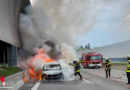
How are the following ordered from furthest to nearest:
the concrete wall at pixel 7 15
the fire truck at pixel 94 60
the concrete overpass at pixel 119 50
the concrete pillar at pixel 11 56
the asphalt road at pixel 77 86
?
1. the concrete overpass at pixel 119 50
2. the fire truck at pixel 94 60
3. the concrete pillar at pixel 11 56
4. the concrete wall at pixel 7 15
5. the asphalt road at pixel 77 86

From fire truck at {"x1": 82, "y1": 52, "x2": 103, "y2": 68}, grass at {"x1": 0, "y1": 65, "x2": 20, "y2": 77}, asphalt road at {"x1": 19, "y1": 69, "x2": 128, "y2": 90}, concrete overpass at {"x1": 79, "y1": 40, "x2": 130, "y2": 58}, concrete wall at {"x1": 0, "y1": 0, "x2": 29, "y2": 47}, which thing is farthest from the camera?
concrete overpass at {"x1": 79, "y1": 40, "x2": 130, "y2": 58}

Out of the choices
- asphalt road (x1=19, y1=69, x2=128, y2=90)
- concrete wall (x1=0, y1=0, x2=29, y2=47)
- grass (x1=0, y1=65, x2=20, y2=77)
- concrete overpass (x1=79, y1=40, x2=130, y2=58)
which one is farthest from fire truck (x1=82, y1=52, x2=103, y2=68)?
asphalt road (x1=19, y1=69, x2=128, y2=90)

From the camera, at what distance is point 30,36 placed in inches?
1014

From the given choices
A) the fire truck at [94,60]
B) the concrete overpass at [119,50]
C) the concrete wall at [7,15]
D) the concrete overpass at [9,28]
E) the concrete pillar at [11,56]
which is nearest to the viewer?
the concrete wall at [7,15]

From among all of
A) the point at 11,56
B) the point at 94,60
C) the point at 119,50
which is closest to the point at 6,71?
the point at 11,56

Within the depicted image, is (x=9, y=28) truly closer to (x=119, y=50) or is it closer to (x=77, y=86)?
(x=77, y=86)

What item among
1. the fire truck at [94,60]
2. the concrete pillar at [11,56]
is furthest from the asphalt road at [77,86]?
the fire truck at [94,60]

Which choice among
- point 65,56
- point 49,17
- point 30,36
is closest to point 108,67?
point 65,56

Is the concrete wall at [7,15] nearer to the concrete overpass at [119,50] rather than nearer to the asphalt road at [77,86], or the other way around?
the asphalt road at [77,86]

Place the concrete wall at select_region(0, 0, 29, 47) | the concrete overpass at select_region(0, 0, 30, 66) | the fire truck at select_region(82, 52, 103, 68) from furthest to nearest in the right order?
the fire truck at select_region(82, 52, 103, 68)
the concrete overpass at select_region(0, 0, 30, 66)
the concrete wall at select_region(0, 0, 29, 47)

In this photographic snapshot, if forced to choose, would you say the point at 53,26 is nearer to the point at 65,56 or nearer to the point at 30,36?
the point at 30,36

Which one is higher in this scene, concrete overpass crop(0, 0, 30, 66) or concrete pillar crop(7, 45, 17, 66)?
concrete overpass crop(0, 0, 30, 66)

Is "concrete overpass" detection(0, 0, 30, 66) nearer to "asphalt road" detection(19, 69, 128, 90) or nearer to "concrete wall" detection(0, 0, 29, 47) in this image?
"concrete wall" detection(0, 0, 29, 47)

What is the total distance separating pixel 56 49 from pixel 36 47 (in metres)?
3.26
